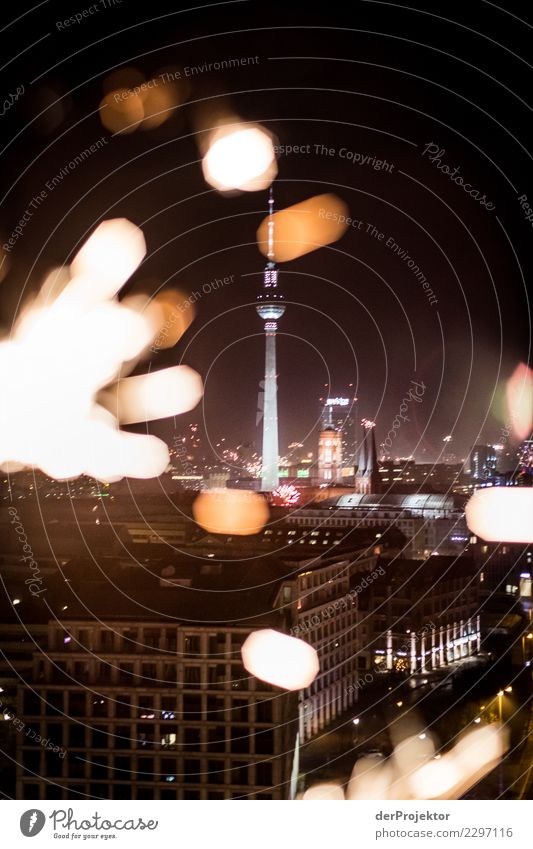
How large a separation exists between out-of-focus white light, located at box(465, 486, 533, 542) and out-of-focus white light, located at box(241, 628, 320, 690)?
338 centimetres

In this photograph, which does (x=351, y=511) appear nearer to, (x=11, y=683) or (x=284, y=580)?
(x=284, y=580)

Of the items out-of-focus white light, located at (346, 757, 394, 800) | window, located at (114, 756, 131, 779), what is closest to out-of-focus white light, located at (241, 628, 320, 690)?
out-of-focus white light, located at (346, 757, 394, 800)

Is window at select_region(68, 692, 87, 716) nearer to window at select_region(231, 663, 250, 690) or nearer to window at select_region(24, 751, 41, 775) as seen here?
window at select_region(24, 751, 41, 775)

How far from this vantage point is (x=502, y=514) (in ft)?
27.9

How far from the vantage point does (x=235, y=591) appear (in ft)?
12.3

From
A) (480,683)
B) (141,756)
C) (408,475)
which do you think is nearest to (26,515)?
(480,683)

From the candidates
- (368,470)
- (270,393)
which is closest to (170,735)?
(368,470)

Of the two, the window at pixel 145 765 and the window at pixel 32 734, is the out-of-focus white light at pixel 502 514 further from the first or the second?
the window at pixel 32 734

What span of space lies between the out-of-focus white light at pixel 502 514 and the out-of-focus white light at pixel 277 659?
3.38 meters

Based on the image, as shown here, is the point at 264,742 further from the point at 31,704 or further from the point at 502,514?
the point at 502,514

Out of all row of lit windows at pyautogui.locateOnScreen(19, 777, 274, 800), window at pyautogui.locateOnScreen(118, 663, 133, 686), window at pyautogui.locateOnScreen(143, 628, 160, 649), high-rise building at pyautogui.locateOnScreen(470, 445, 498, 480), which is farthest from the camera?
high-rise building at pyautogui.locateOnScreen(470, 445, 498, 480)

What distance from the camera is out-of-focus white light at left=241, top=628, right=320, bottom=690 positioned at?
10.9ft

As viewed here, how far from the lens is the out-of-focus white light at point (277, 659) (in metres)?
3.33
